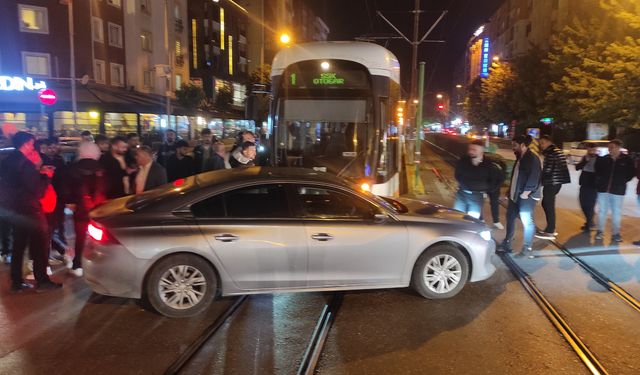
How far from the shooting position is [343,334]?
4809 mm

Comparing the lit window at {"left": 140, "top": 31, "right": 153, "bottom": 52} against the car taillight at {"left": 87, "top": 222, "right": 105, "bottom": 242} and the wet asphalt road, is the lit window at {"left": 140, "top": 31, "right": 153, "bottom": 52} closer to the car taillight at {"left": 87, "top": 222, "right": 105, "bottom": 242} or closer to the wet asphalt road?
the wet asphalt road

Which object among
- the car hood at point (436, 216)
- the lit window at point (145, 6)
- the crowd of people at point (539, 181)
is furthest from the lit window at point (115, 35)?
the car hood at point (436, 216)

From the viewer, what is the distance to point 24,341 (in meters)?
4.61

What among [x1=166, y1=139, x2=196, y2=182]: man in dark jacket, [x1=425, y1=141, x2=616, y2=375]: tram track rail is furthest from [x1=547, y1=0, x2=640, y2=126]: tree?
[x1=166, y1=139, x2=196, y2=182]: man in dark jacket

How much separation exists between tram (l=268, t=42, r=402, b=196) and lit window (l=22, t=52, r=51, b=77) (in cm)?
2731

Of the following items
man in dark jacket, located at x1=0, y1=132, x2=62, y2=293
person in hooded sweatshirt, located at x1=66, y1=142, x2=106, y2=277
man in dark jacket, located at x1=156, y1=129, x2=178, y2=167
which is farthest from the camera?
man in dark jacket, located at x1=156, y1=129, x2=178, y2=167

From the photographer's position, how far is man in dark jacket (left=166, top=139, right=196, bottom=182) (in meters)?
8.80

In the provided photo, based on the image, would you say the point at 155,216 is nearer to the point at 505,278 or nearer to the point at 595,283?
the point at 505,278

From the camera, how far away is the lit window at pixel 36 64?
31.3 meters

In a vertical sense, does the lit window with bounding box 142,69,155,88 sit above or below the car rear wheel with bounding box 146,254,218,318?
above

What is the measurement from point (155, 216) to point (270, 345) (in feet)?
5.66

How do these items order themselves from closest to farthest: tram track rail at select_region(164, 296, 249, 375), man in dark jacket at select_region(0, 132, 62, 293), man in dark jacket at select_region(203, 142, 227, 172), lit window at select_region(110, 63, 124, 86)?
tram track rail at select_region(164, 296, 249, 375)
man in dark jacket at select_region(0, 132, 62, 293)
man in dark jacket at select_region(203, 142, 227, 172)
lit window at select_region(110, 63, 124, 86)

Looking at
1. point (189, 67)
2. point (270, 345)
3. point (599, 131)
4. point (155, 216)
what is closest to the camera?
point (270, 345)

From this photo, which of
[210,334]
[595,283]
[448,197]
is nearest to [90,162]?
[210,334]
